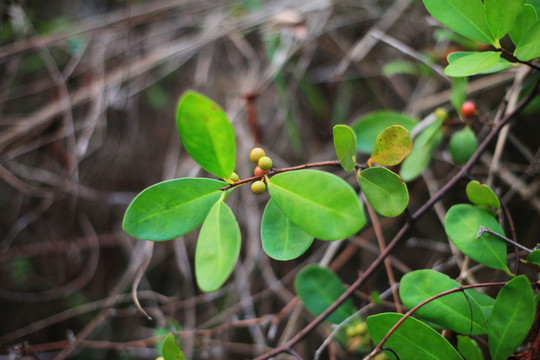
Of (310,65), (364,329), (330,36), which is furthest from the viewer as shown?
(310,65)

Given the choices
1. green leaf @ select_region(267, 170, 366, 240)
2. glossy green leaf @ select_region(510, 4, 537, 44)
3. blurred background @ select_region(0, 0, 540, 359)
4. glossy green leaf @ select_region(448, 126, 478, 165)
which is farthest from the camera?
blurred background @ select_region(0, 0, 540, 359)

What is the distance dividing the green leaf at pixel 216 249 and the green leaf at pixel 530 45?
0.43 meters

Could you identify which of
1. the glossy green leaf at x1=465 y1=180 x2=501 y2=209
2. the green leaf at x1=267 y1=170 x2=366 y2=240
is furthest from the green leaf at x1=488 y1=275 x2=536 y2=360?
the green leaf at x1=267 y1=170 x2=366 y2=240

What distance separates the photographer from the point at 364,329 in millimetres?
751

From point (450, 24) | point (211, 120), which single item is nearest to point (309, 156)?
point (450, 24)

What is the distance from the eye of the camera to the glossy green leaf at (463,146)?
66 cm

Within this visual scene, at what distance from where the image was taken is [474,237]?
0.52 meters

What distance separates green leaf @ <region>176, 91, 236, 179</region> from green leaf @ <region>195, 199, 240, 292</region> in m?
0.05

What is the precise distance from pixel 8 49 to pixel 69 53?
22cm

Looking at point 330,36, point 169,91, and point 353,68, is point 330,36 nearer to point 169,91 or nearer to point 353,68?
point 353,68

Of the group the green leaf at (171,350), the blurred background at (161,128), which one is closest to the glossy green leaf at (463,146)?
the blurred background at (161,128)

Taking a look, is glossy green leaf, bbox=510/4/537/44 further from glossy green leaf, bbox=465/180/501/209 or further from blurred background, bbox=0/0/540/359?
blurred background, bbox=0/0/540/359

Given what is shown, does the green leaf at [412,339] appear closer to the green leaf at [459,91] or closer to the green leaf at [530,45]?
the green leaf at [530,45]

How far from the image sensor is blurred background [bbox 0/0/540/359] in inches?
45.1
